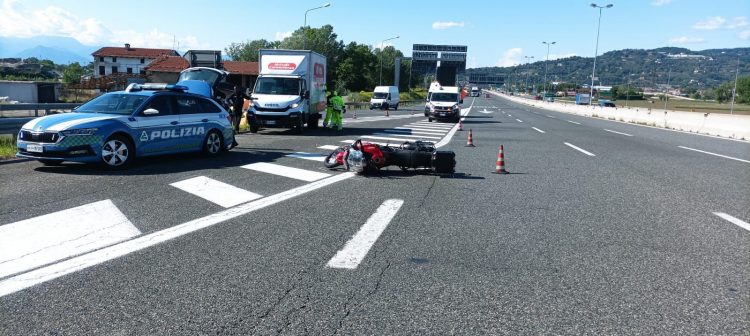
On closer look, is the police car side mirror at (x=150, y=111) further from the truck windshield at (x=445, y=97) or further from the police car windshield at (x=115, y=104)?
the truck windshield at (x=445, y=97)

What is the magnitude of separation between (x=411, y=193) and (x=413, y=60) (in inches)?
3130

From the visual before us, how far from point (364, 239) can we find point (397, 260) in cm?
77

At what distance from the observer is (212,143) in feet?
41.3

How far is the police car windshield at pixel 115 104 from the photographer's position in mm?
10555

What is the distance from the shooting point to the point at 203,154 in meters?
12.5

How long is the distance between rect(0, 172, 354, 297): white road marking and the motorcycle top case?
3.34 meters

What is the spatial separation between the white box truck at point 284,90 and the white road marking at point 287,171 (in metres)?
8.08

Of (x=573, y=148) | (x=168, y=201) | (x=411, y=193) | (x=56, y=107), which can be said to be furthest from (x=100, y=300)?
(x=573, y=148)

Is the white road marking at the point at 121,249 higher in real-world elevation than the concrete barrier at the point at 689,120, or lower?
lower

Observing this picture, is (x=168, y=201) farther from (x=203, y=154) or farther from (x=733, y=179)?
(x=733, y=179)

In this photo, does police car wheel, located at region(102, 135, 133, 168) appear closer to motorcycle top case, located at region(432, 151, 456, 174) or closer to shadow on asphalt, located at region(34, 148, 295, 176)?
shadow on asphalt, located at region(34, 148, 295, 176)

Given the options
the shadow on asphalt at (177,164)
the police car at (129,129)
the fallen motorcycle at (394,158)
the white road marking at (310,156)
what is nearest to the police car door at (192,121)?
the police car at (129,129)

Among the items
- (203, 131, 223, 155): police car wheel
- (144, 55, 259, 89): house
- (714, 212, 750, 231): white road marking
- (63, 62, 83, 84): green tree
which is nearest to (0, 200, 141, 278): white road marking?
(203, 131, 223, 155): police car wheel

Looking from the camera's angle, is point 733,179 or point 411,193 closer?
point 411,193
